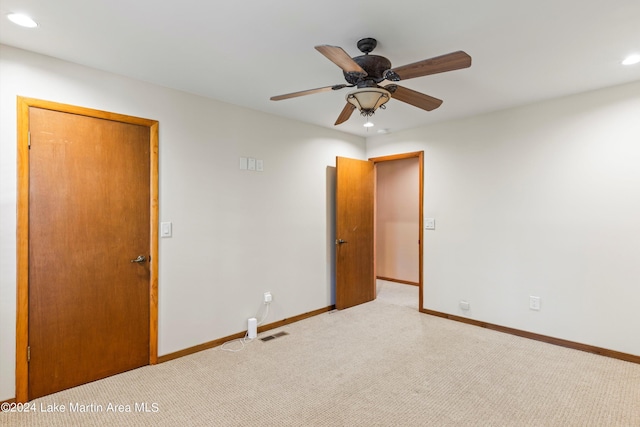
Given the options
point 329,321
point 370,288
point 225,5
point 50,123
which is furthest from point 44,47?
point 370,288

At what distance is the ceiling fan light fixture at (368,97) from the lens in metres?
2.00

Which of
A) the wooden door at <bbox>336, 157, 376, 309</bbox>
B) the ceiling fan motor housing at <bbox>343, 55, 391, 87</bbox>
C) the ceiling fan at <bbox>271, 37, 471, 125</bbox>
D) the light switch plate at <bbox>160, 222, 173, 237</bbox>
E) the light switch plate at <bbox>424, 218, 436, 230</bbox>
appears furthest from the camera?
the wooden door at <bbox>336, 157, 376, 309</bbox>

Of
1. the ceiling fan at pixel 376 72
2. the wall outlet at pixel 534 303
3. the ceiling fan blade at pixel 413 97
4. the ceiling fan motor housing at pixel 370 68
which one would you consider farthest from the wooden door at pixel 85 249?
the wall outlet at pixel 534 303

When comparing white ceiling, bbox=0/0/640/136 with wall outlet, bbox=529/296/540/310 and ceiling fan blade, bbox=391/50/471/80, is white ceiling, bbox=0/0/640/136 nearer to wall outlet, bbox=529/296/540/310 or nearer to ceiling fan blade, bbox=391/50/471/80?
ceiling fan blade, bbox=391/50/471/80

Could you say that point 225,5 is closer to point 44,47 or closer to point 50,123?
point 44,47

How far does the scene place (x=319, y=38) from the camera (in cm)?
201

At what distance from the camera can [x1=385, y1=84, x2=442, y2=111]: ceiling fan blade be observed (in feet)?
6.87

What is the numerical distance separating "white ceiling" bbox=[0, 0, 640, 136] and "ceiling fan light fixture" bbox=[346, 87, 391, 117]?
0.33 metres

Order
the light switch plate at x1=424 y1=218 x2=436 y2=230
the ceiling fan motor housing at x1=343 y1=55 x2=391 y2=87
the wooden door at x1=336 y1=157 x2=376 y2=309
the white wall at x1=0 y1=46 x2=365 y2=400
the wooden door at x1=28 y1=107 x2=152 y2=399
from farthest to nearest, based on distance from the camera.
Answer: the wooden door at x1=336 y1=157 x2=376 y2=309 < the light switch plate at x1=424 y1=218 x2=436 y2=230 < the wooden door at x1=28 y1=107 x2=152 y2=399 < the white wall at x1=0 y1=46 x2=365 y2=400 < the ceiling fan motor housing at x1=343 y1=55 x2=391 y2=87

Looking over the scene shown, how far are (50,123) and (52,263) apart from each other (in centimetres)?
99

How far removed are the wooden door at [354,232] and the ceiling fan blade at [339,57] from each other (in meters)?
2.35

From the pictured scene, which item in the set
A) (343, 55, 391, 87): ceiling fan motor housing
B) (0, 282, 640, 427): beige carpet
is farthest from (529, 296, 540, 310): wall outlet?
(343, 55, 391, 87): ceiling fan motor housing

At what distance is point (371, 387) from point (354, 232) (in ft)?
7.35

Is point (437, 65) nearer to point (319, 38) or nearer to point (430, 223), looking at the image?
point (319, 38)
